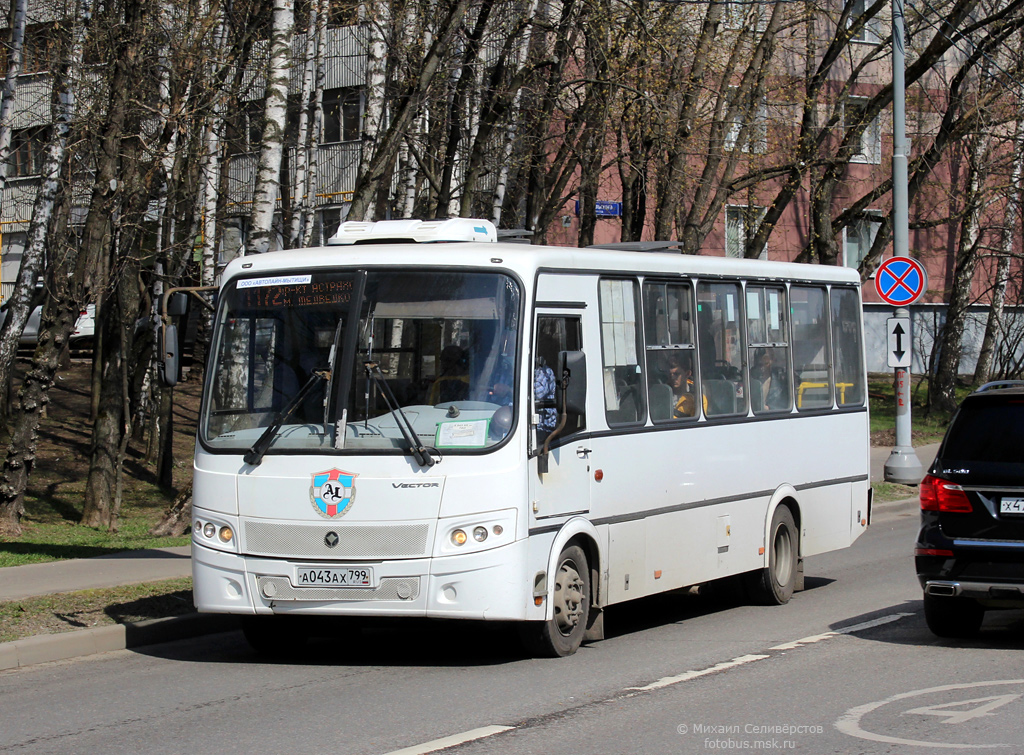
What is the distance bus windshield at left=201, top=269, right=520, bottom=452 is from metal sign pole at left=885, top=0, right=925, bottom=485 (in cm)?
1336

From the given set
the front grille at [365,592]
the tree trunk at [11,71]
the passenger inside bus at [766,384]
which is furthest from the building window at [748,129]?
the front grille at [365,592]

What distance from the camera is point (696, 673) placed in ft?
26.6

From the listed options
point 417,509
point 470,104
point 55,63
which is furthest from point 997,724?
point 470,104

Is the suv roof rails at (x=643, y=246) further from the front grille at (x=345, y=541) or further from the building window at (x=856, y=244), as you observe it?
the building window at (x=856, y=244)

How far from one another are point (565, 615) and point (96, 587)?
174 inches

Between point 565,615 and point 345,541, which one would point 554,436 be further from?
point 345,541

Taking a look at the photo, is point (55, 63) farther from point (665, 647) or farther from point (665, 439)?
point (665, 647)

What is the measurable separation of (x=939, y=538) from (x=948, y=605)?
2.33 ft

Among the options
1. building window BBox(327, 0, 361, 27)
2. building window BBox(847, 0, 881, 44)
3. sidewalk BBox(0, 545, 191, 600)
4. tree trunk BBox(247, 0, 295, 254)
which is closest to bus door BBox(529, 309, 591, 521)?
sidewalk BBox(0, 545, 191, 600)

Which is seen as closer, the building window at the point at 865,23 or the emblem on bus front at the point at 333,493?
the emblem on bus front at the point at 333,493

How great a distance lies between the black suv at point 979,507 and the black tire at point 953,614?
0.61 feet

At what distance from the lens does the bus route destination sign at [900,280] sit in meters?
20.1

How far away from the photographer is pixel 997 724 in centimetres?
655

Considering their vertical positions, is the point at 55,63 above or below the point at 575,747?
above
